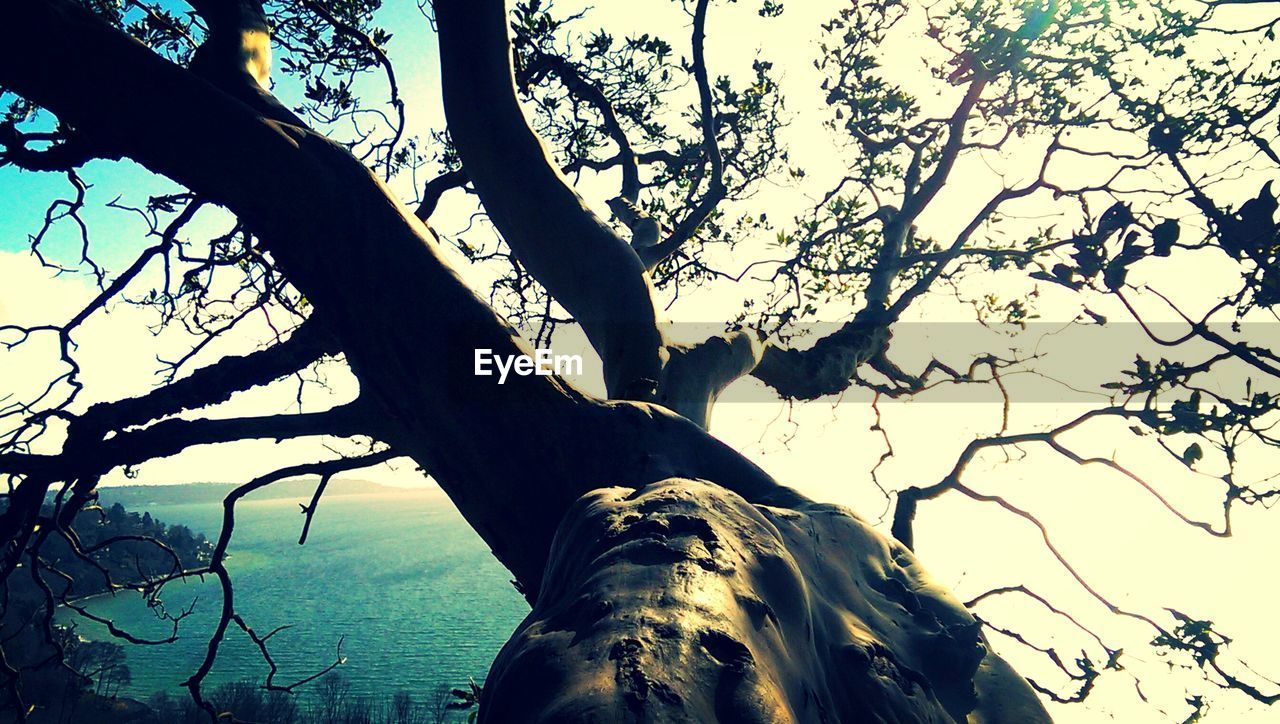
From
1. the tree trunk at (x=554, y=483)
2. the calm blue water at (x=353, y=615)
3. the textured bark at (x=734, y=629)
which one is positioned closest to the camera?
the textured bark at (x=734, y=629)

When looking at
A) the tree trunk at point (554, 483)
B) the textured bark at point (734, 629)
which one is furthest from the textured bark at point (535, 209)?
the textured bark at point (734, 629)

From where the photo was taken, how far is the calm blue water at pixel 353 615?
46.4 metres

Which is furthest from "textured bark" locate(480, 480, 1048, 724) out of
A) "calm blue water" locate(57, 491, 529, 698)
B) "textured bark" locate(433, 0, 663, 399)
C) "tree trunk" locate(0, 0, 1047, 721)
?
"calm blue water" locate(57, 491, 529, 698)

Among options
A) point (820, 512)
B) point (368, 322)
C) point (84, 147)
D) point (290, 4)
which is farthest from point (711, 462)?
point (290, 4)

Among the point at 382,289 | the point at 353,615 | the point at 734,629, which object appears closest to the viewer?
the point at 734,629

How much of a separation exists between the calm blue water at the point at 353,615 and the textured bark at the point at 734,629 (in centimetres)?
2873

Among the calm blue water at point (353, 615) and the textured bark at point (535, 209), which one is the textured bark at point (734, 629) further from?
the calm blue water at point (353, 615)

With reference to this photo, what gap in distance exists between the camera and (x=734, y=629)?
1247mm

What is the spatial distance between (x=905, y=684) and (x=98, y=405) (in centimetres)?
399

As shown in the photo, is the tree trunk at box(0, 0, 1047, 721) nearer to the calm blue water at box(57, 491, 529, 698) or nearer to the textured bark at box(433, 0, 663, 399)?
the textured bark at box(433, 0, 663, 399)

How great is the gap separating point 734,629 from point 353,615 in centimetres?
6927

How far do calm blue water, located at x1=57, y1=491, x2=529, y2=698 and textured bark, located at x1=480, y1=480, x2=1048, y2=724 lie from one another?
2873 cm

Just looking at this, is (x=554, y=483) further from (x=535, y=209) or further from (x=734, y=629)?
(x=535, y=209)

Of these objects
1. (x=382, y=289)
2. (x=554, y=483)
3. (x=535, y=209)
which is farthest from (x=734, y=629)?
(x=535, y=209)
